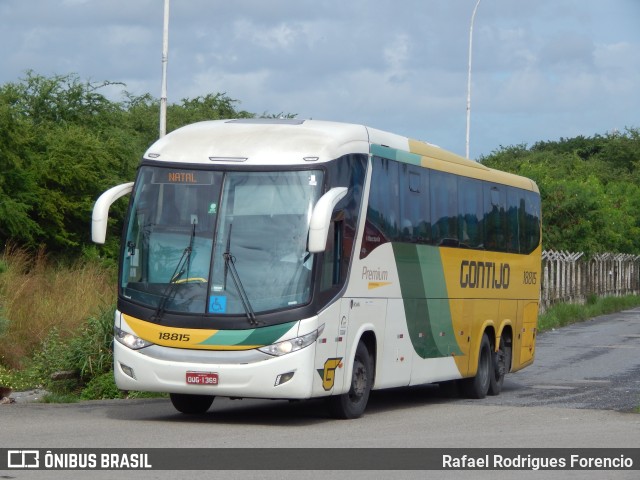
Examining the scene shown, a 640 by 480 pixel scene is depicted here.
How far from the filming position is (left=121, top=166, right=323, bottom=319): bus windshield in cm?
1447

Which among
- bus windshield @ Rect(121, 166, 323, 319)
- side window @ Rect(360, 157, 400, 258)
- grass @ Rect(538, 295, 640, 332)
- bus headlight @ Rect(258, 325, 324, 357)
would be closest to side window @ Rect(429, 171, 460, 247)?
side window @ Rect(360, 157, 400, 258)

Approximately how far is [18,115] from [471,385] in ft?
65.7

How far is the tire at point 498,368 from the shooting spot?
68.7ft

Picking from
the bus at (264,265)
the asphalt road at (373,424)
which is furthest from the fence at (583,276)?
the bus at (264,265)

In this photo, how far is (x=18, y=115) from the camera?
3631 centimetres

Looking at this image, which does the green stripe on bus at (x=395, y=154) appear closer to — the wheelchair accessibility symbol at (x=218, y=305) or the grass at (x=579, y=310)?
the wheelchair accessibility symbol at (x=218, y=305)

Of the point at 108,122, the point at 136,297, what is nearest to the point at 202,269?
the point at 136,297

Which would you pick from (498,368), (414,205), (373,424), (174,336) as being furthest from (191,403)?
(498,368)

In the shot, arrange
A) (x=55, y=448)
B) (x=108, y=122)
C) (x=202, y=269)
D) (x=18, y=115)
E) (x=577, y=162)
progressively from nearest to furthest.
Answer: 1. (x=55, y=448)
2. (x=202, y=269)
3. (x=18, y=115)
4. (x=108, y=122)
5. (x=577, y=162)

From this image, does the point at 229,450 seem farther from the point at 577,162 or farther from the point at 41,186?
the point at 577,162

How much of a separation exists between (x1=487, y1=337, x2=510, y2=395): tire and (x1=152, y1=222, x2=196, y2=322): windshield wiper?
300 inches

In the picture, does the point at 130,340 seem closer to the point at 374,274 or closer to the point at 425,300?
the point at 374,274

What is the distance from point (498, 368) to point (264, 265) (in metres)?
7.77

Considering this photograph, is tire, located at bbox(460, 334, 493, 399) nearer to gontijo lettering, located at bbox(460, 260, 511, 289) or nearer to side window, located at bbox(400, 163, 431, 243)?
gontijo lettering, located at bbox(460, 260, 511, 289)
